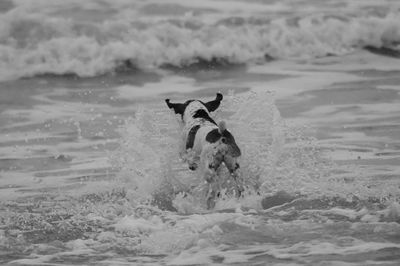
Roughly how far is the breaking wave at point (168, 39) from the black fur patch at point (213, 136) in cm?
1000

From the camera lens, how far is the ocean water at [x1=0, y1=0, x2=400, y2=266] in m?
9.21

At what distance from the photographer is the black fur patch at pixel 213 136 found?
10797mm

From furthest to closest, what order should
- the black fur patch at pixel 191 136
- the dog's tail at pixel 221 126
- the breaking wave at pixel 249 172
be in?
the black fur patch at pixel 191 136 → the breaking wave at pixel 249 172 → the dog's tail at pixel 221 126

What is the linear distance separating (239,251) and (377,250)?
4.16ft

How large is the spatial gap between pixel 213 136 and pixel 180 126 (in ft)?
6.27

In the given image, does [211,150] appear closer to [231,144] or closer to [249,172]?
[231,144]

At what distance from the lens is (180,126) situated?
41.7ft

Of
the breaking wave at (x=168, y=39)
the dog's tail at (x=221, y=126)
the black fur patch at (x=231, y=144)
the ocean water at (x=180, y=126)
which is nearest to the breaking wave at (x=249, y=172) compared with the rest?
the ocean water at (x=180, y=126)

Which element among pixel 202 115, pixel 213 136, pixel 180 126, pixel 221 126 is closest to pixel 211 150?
pixel 213 136

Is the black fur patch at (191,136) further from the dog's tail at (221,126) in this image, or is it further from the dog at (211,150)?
the dog's tail at (221,126)

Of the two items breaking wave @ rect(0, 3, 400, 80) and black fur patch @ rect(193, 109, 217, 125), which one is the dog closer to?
black fur patch @ rect(193, 109, 217, 125)

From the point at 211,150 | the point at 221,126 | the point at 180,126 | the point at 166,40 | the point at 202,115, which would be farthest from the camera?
the point at 166,40

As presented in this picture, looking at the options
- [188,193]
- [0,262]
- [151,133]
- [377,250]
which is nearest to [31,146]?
[151,133]

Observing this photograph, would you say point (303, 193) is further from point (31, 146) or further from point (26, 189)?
point (31, 146)
